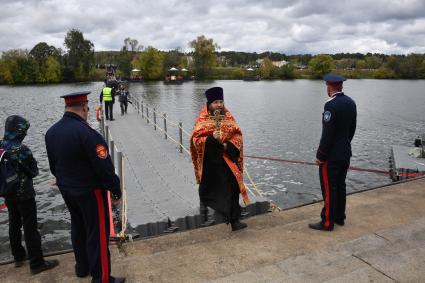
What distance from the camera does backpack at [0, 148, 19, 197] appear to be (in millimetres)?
4461

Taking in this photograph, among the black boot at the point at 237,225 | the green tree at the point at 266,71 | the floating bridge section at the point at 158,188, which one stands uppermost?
the green tree at the point at 266,71

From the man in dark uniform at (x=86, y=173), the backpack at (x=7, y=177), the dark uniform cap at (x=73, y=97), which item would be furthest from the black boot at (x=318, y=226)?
the backpack at (x=7, y=177)

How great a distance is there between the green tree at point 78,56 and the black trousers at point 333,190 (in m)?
113

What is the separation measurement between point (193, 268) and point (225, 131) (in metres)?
1.95

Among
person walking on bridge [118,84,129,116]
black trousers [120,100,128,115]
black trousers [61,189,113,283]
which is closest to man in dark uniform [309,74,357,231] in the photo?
black trousers [61,189,113,283]

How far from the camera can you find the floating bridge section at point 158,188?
19.5ft

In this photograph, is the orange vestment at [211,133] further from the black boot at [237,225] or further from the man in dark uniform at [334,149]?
the man in dark uniform at [334,149]

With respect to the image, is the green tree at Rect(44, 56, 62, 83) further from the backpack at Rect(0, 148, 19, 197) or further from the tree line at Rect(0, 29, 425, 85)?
the backpack at Rect(0, 148, 19, 197)

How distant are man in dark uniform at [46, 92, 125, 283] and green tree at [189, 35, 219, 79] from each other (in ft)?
391

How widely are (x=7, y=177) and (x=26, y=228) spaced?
687mm

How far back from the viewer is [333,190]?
18.1 feet

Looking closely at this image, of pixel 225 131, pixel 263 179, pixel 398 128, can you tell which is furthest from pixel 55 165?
pixel 398 128

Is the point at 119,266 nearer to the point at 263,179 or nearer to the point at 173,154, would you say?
the point at 173,154

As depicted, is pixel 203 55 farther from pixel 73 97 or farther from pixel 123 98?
pixel 73 97
